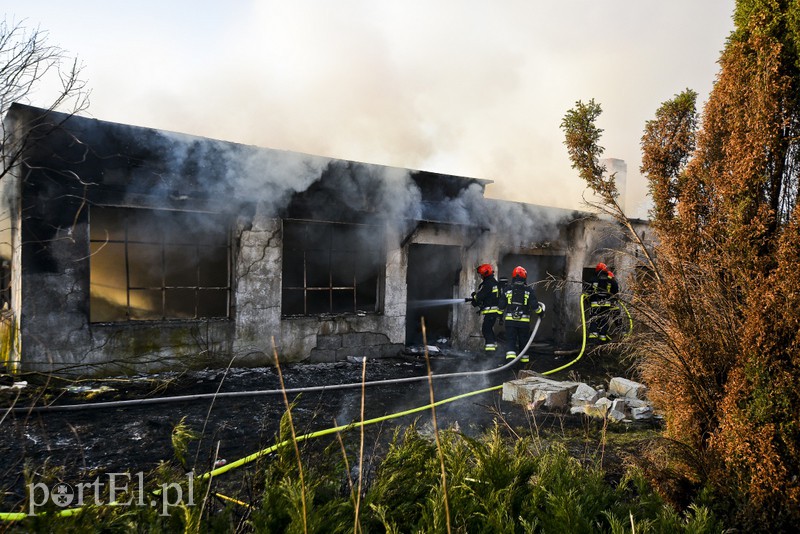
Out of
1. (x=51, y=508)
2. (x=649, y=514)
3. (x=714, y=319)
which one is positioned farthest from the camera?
(x=714, y=319)

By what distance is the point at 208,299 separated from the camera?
9.96 metres

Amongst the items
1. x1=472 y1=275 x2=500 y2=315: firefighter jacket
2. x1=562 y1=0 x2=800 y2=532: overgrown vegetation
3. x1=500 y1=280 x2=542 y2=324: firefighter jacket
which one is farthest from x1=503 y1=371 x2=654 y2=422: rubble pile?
x1=472 y1=275 x2=500 y2=315: firefighter jacket

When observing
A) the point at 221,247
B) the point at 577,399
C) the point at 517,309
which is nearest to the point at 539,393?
the point at 577,399

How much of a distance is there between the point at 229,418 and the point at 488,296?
19.0 feet

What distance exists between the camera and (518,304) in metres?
9.03

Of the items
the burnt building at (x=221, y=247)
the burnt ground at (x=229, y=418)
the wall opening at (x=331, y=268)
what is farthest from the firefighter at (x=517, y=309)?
the wall opening at (x=331, y=268)

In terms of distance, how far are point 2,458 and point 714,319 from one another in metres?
5.82

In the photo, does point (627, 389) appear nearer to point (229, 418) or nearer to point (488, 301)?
point (488, 301)

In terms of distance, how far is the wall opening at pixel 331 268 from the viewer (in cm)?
854

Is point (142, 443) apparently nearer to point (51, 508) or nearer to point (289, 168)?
point (51, 508)

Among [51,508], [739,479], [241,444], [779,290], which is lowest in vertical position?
[241,444]

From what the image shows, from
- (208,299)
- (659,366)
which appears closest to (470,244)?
(208,299)

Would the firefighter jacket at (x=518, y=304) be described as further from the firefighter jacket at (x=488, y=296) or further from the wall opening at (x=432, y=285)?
the wall opening at (x=432, y=285)

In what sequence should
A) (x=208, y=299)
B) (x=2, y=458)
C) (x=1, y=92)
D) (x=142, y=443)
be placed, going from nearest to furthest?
(x=2, y=458) < (x=142, y=443) < (x=1, y=92) < (x=208, y=299)
